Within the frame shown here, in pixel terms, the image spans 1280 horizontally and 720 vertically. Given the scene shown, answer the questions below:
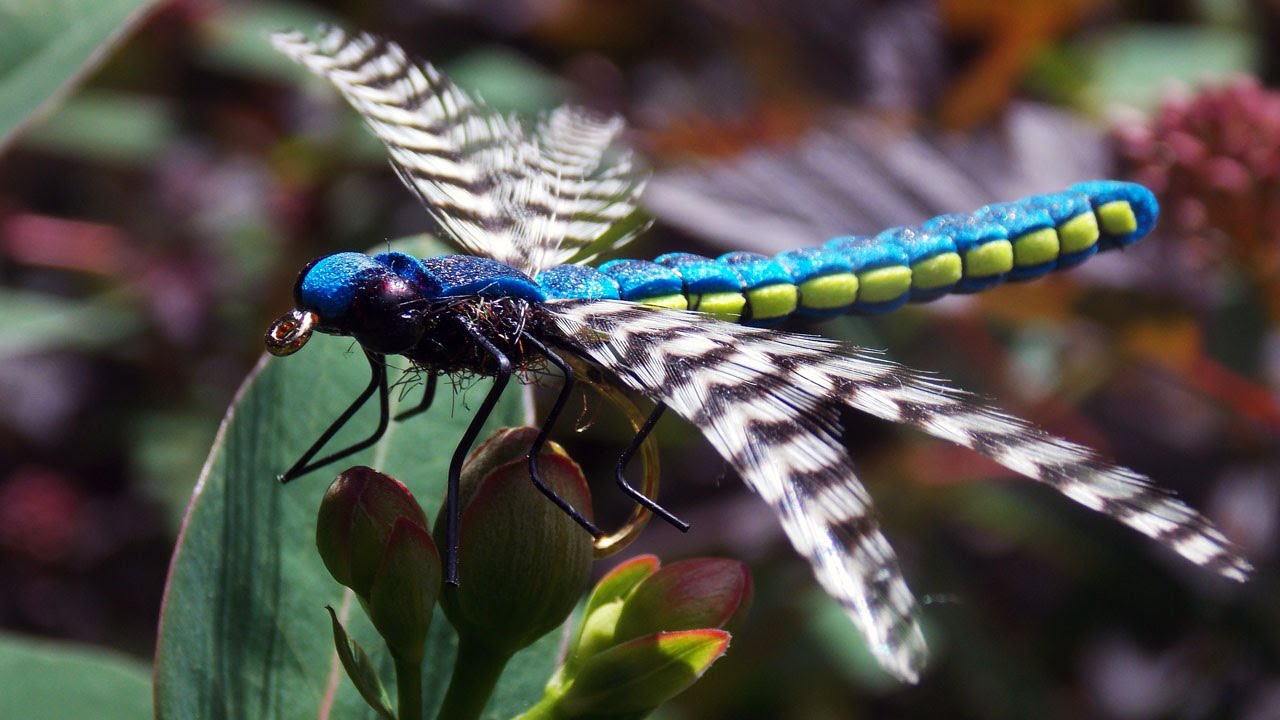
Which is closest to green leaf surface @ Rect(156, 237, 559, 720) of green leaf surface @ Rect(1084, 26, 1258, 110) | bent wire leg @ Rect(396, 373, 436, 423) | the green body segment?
bent wire leg @ Rect(396, 373, 436, 423)

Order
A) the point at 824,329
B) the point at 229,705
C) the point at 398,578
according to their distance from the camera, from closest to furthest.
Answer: the point at 398,578
the point at 229,705
the point at 824,329

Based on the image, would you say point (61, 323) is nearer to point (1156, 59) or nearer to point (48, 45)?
point (48, 45)

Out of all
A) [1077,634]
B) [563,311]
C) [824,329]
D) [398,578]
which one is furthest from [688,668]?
[1077,634]

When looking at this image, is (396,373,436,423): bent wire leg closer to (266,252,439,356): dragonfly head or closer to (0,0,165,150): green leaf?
(266,252,439,356): dragonfly head

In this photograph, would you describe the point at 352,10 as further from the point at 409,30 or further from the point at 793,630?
the point at 793,630

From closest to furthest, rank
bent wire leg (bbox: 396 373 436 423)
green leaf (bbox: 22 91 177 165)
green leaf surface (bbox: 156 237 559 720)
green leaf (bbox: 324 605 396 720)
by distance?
green leaf (bbox: 324 605 396 720)
green leaf surface (bbox: 156 237 559 720)
bent wire leg (bbox: 396 373 436 423)
green leaf (bbox: 22 91 177 165)

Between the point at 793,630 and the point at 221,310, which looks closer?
the point at 793,630

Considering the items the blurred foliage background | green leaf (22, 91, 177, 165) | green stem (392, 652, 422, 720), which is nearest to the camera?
green stem (392, 652, 422, 720)
